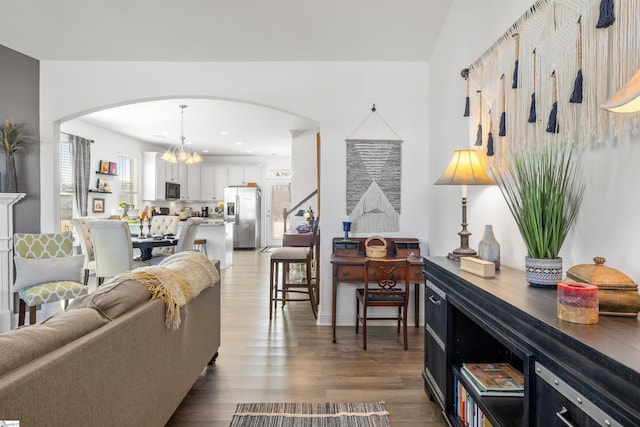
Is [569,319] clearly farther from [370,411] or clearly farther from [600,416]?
[370,411]

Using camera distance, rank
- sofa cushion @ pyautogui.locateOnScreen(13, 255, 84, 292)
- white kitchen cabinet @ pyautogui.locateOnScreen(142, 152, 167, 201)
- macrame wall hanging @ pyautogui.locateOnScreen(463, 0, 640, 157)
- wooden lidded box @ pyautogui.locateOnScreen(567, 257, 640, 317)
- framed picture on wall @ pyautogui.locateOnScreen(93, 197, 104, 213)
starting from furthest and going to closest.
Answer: white kitchen cabinet @ pyautogui.locateOnScreen(142, 152, 167, 201) → framed picture on wall @ pyautogui.locateOnScreen(93, 197, 104, 213) → sofa cushion @ pyautogui.locateOnScreen(13, 255, 84, 292) → macrame wall hanging @ pyautogui.locateOnScreen(463, 0, 640, 157) → wooden lidded box @ pyautogui.locateOnScreen(567, 257, 640, 317)

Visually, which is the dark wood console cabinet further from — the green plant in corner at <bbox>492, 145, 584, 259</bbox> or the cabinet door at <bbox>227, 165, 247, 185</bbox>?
the cabinet door at <bbox>227, 165, 247, 185</bbox>

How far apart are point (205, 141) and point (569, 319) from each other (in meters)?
8.19

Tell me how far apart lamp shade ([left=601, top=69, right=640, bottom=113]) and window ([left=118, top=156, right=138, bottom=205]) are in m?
8.05

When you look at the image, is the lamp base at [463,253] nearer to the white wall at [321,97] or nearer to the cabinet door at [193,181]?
the white wall at [321,97]

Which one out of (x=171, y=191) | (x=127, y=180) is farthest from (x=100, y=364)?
(x=171, y=191)

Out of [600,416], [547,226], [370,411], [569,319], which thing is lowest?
[370,411]

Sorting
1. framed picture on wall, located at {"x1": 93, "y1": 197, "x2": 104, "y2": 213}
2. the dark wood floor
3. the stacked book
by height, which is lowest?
the dark wood floor

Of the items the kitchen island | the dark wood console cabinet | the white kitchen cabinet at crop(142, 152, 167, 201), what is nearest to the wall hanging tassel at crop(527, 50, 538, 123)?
the dark wood console cabinet

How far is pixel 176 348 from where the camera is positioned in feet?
6.21

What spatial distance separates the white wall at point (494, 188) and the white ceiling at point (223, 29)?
38cm

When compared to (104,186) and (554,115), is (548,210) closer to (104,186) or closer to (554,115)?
(554,115)

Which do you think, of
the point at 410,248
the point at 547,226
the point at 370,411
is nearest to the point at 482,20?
the point at 547,226

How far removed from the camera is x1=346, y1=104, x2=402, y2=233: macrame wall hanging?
3.72 metres
